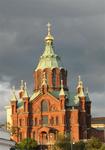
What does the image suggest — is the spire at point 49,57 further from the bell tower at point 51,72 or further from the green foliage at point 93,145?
the green foliage at point 93,145

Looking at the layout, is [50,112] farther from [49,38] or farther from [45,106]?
[49,38]

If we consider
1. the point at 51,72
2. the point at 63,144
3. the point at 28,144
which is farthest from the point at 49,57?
the point at 63,144

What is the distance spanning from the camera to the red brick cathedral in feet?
443

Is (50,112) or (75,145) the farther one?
(50,112)

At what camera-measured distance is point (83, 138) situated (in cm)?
13650

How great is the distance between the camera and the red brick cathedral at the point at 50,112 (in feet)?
443

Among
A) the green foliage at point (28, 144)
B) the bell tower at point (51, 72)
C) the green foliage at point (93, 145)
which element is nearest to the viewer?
the green foliage at point (93, 145)

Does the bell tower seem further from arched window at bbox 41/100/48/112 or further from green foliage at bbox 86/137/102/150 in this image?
green foliage at bbox 86/137/102/150

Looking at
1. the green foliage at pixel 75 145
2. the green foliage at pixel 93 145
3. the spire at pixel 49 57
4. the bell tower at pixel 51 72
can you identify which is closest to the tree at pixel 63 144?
the green foliage at pixel 75 145

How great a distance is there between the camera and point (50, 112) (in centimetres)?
13625

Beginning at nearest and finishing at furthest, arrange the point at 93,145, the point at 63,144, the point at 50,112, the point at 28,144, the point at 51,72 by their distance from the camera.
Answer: the point at 63,144 < the point at 93,145 < the point at 28,144 < the point at 50,112 < the point at 51,72

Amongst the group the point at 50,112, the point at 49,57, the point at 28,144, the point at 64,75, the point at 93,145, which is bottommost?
the point at 93,145

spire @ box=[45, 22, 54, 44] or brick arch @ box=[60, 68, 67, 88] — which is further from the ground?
spire @ box=[45, 22, 54, 44]

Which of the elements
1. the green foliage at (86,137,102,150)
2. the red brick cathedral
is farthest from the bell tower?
the green foliage at (86,137,102,150)
